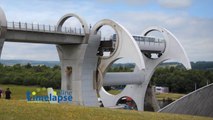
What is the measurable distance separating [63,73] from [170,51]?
1846 cm

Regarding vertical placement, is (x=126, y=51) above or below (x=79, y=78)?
above

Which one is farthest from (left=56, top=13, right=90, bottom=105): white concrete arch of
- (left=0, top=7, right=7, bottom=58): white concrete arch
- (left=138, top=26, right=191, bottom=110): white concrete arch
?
(left=138, top=26, right=191, bottom=110): white concrete arch

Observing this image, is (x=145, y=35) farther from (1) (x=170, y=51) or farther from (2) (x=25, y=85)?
(2) (x=25, y=85)

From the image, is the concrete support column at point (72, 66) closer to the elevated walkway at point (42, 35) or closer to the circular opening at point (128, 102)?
the elevated walkway at point (42, 35)

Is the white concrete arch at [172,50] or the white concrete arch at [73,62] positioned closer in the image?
the white concrete arch at [73,62]

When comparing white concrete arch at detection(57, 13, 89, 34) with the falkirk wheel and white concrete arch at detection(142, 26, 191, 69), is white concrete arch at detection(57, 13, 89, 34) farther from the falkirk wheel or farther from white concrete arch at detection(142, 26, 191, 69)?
white concrete arch at detection(142, 26, 191, 69)

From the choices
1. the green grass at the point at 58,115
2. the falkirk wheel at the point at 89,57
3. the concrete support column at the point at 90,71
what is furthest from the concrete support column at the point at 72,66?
the green grass at the point at 58,115

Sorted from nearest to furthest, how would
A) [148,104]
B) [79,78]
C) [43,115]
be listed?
[43,115], [79,78], [148,104]

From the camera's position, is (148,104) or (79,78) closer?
(79,78)

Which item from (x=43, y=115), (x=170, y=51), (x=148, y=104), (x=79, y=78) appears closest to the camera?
(x=43, y=115)

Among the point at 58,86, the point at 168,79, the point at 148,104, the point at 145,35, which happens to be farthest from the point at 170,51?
the point at 168,79

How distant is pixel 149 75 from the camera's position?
52625 millimetres

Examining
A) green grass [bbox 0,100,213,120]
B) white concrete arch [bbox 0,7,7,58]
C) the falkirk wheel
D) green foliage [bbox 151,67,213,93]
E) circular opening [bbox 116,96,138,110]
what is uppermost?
white concrete arch [bbox 0,7,7,58]

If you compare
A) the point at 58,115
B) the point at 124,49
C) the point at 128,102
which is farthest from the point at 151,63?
the point at 58,115
